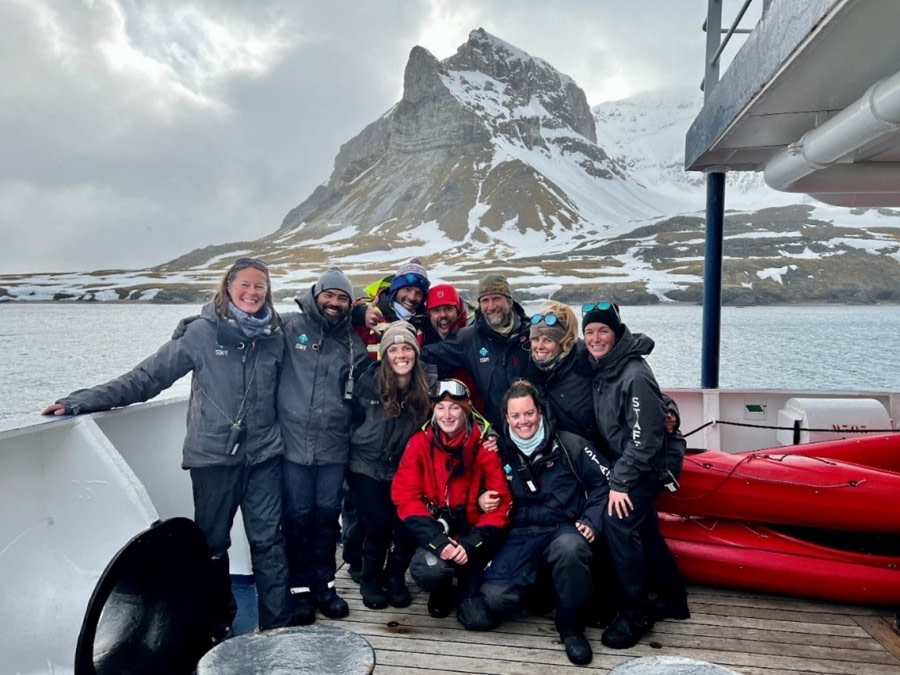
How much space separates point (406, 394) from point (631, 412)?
888 mm

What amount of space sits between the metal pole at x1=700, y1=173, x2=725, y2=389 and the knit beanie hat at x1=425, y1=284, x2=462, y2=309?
2315 millimetres

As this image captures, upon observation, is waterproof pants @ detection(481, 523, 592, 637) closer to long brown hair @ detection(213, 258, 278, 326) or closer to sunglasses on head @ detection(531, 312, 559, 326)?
sunglasses on head @ detection(531, 312, 559, 326)

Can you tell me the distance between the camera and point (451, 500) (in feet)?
8.64

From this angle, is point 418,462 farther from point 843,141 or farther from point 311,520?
point 843,141

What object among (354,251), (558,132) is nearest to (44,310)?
(354,251)

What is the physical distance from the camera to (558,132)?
600 feet

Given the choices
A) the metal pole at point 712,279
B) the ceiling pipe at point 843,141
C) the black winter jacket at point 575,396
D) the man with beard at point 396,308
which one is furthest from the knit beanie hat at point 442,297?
the metal pole at point 712,279

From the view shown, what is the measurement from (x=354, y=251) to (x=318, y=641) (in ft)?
263

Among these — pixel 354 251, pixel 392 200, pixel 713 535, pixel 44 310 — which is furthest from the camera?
pixel 392 200

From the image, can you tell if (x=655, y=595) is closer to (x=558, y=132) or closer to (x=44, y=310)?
(x=44, y=310)

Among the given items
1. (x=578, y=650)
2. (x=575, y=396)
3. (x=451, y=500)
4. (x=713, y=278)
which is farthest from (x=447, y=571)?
(x=713, y=278)

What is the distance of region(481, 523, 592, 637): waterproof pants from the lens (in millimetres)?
2361

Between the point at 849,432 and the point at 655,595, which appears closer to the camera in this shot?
the point at 655,595

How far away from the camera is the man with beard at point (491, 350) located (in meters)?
2.91
